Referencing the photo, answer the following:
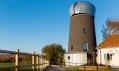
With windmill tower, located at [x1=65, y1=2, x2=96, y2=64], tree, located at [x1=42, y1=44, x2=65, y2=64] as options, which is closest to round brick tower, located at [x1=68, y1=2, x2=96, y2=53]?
windmill tower, located at [x1=65, y1=2, x2=96, y2=64]

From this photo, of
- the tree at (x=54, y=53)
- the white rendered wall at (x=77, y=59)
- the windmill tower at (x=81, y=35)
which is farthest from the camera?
the tree at (x=54, y=53)

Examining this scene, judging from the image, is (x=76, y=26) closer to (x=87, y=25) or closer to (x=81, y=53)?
(x=87, y=25)

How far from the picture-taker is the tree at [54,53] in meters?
51.2

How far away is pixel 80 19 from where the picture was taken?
40.6 metres

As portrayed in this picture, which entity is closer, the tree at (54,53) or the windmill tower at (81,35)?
the windmill tower at (81,35)

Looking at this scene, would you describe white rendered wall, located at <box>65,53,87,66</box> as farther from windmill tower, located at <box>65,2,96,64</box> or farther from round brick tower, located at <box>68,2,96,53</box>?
round brick tower, located at <box>68,2,96,53</box>

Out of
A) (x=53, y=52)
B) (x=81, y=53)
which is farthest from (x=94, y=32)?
(x=53, y=52)

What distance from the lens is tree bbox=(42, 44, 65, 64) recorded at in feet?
168

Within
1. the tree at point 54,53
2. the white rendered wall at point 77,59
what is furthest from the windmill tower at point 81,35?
the tree at point 54,53

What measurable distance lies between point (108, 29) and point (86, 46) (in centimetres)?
913

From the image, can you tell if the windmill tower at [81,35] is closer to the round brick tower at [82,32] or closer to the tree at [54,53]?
the round brick tower at [82,32]

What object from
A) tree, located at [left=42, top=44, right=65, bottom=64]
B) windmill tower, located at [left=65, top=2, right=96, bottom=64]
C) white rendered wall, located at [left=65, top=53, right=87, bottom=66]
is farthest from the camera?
tree, located at [left=42, top=44, right=65, bottom=64]

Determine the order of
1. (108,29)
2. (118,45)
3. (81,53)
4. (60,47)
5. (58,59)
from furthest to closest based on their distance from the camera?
(60,47)
(58,59)
(108,29)
(81,53)
(118,45)

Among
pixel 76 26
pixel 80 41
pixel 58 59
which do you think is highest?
pixel 76 26
